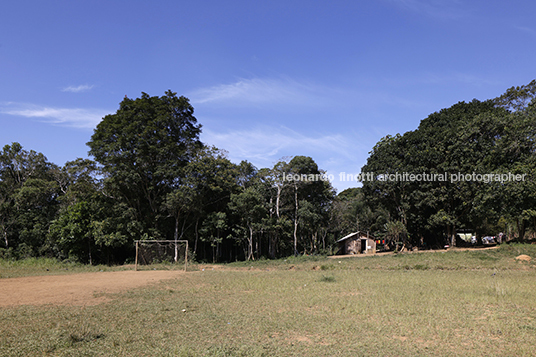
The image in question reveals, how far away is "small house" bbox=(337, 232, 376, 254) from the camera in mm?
39688

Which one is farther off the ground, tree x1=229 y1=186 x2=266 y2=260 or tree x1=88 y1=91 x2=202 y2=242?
tree x1=88 y1=91 x2=202 y2=242

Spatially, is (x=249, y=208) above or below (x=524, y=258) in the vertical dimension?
above

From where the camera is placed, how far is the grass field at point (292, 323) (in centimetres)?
591

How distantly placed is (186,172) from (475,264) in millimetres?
21061

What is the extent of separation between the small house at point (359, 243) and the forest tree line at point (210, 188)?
15.7ft

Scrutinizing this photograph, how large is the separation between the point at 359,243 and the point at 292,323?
34.8m

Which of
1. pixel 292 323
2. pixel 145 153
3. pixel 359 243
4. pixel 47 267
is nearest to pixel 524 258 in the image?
pixel 292 323

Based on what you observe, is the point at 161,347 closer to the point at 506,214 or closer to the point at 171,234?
the point at 171,234


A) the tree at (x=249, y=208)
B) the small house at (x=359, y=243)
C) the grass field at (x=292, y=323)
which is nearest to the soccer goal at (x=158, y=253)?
the tree at (x=249, y=208)

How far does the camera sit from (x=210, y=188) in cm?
2953

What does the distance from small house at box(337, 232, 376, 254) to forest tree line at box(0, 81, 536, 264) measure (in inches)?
189

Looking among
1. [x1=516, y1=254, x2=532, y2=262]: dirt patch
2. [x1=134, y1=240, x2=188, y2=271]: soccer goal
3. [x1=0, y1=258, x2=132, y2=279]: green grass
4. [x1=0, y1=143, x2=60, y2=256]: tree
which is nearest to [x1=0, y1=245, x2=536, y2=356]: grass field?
[x1=516, y1=254, x2=532, y2=262]: dirt patch

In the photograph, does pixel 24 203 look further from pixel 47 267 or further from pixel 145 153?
pixel 145 153

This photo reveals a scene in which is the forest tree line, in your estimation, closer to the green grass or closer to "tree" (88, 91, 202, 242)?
"tree" (88, 91, 202, 242)
